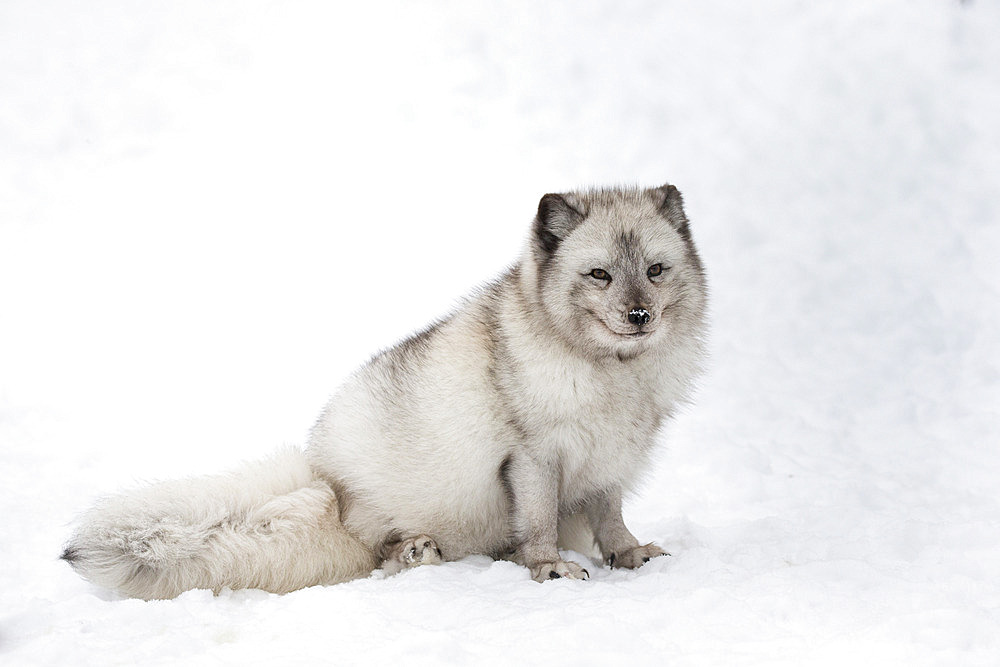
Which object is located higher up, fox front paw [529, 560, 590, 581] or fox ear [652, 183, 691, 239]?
fox ear [652, 183, 691, 239]

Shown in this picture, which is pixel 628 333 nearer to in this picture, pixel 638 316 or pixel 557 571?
pixel 638 316

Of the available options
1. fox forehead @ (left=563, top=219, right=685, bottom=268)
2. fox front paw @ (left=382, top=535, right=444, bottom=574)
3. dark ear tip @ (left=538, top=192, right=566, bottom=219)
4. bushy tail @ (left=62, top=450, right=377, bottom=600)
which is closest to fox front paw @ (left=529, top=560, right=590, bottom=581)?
fox front paw @ (left=382, top=535, right=444, bottom=574)

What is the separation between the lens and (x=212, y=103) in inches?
340

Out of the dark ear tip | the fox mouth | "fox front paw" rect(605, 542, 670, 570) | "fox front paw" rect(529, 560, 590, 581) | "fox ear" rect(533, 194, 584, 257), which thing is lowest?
"fox front paw" rect(605, 542, 670, 570)

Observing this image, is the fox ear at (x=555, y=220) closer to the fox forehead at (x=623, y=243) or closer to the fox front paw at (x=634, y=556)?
the fox forehead at (x=623, y=243)

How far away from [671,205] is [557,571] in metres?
1.56

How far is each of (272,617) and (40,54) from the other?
721 centimetres

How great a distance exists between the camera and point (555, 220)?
394 centimetres

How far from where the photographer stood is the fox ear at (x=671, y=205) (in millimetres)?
4047

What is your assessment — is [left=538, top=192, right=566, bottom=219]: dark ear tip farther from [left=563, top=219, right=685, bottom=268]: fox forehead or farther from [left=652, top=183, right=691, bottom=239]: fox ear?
[left=652, top=183, right=691, bottom=239]: fox ear

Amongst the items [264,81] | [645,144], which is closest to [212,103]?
[264,81]

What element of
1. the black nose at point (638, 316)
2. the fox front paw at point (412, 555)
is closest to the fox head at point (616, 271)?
the black nose at point (638, 316)

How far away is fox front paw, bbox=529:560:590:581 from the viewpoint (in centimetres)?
373

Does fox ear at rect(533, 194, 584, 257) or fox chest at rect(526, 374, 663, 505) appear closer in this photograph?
fox chest at rect(526, 374, 663, 505)
